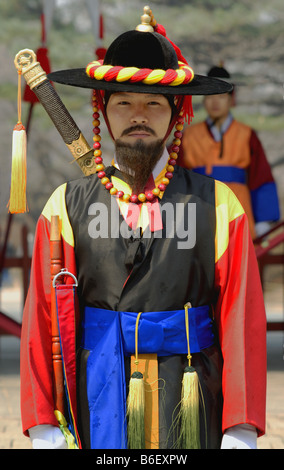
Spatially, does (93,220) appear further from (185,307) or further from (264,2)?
(264,2)

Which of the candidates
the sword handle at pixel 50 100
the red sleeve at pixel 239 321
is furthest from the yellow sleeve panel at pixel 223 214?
the sword handle at pixel 50 100

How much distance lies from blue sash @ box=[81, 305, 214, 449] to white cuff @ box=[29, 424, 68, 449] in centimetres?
12

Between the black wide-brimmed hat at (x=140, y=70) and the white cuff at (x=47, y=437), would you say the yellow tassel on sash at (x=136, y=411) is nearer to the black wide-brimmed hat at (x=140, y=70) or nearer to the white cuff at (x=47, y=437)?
the white cuff at (x=47, y=437)

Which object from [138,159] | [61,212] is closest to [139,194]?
[138,159]

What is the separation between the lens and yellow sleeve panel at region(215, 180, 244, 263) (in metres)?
2.54

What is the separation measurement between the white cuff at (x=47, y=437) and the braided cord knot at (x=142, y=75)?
1.08 metres

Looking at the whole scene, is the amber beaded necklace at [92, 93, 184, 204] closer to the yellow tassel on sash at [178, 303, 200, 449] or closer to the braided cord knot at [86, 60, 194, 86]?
the braided cord knot at [86, 60, 194, 86]

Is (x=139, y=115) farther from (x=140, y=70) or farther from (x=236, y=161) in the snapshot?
(x=236, y=161)

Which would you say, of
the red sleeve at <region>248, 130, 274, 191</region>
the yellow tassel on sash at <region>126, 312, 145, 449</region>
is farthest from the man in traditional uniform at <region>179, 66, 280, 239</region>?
the yellow tassel on sash at <region>126, 312, 145, 449</region>

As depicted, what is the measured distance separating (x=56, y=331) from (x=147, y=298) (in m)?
0.30

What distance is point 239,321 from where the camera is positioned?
2477 millimetres

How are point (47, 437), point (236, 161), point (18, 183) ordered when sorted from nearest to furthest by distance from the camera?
point (47, 437) < point (18, 183) < point (236, 161)

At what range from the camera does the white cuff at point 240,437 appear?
94.5 inches
